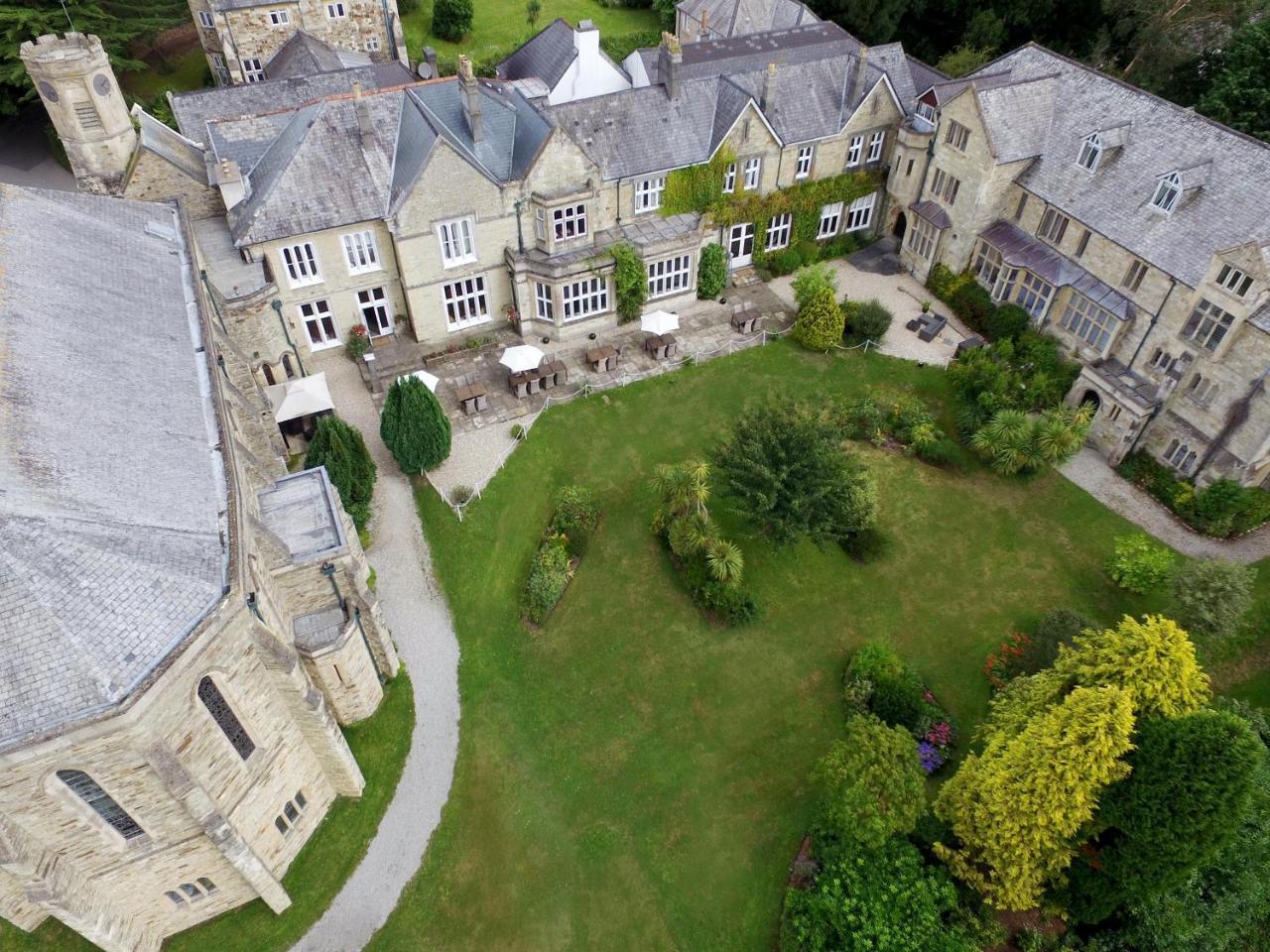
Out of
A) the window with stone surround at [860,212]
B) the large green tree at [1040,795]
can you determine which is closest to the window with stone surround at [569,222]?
the window with stone surround at [860,212]

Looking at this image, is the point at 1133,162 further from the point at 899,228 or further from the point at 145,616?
the point at 145,616

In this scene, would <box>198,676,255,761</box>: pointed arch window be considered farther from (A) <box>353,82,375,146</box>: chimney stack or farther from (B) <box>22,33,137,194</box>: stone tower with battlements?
(B) <box>22,33,137,194</box>: stone tower with battlements

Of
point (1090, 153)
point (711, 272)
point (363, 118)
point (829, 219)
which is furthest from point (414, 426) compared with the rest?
point (1090, 153)

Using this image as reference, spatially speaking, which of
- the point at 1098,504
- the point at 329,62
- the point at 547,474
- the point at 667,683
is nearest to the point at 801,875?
the point at 667,683

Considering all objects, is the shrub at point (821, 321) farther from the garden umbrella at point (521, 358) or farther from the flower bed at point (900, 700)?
the flower bed at point (900, 700)

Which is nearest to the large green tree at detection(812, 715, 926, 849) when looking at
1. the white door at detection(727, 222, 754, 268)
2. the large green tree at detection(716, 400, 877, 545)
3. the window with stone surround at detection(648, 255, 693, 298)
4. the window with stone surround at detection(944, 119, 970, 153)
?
the large green tree at detection(716, 400, 877, 545)
